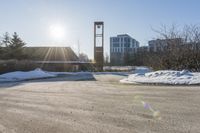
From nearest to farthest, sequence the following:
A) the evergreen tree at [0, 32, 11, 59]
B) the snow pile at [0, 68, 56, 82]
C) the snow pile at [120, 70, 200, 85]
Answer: the snow pile at [120, 70, 200, 85]
the snow pile at [0, 68, 56, 82]
the evergreen tree at [0, 32, 11, 59]

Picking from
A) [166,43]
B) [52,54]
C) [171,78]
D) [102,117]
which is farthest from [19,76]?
[52,54]

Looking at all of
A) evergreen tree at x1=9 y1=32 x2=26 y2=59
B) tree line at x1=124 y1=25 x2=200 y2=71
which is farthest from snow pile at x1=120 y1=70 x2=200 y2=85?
evergreen tree at x1=9 y1=32 x2=26 y2=59

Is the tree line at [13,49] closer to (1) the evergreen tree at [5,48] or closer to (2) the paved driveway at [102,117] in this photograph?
(1) the evergreen tree at [5,48]

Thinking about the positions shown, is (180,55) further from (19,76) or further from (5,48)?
(5,48)

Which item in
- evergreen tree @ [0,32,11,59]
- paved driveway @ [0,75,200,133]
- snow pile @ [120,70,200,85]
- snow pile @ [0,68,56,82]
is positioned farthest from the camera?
evergreen tree @ [0,32,11,59]

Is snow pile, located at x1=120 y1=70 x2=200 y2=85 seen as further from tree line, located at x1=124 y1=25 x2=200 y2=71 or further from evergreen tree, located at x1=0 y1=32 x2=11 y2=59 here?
evergreen tree, located at x1=0 y1=32 x2=11 y2=59

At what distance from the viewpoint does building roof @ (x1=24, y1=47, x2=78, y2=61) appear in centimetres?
6412

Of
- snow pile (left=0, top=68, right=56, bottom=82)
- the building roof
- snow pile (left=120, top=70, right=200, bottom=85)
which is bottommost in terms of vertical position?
snow pile (left=0, top=68, right=56, bottom=82)

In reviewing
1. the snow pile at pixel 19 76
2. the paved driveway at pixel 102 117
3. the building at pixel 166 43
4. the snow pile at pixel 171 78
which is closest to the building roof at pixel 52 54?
the snow pile at pixel 19 76

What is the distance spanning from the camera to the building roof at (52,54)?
64.1 metres

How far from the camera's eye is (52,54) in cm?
6575

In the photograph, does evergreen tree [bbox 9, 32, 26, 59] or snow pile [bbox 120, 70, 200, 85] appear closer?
snow pile [bbox 120, 70, 200, 85]

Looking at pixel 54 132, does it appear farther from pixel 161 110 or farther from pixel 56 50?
pixel 56 50

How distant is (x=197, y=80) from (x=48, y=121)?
43.6ft
